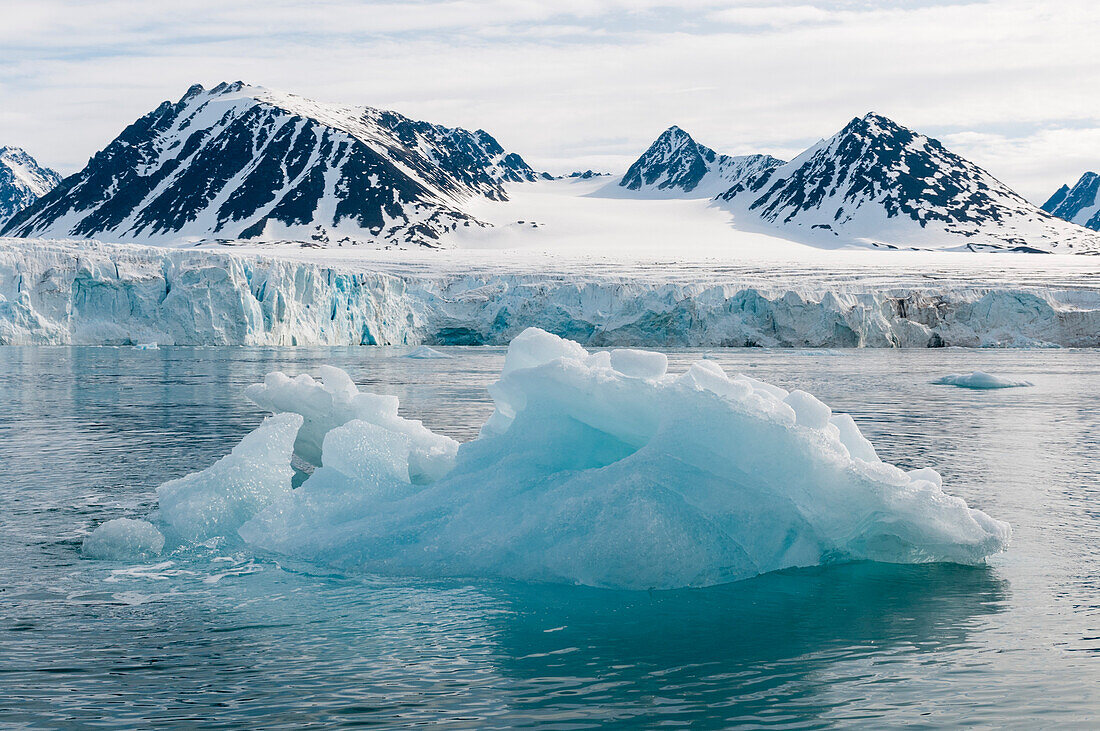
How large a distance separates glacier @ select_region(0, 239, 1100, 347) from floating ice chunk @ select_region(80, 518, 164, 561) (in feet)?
134

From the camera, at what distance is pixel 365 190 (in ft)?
412

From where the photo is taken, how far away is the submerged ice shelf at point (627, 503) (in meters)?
7.29

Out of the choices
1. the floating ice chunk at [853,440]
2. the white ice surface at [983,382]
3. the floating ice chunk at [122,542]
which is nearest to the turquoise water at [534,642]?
the floating ice chunk at [122,542]

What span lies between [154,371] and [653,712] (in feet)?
94.4

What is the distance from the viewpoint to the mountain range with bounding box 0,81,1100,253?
12062cm

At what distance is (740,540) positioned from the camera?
7.44 metres

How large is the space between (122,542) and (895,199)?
137110 mm

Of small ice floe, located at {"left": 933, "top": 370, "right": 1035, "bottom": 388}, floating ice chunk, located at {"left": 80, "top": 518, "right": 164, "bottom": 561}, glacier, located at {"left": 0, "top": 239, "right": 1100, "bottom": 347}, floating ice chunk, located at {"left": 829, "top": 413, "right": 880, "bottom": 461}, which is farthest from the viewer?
glacier, located at {"left": 0, "top": 239, "right": 1100, "bottom": 347}

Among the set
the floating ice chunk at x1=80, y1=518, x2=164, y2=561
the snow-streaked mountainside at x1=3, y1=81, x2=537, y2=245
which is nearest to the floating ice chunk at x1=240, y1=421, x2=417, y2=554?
the floating ice chunk at x1=80, y1=518, x2=164, y2=561

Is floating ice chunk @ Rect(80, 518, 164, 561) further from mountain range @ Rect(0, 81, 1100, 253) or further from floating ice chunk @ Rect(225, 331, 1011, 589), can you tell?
mountain range @ Rect(0, 81, 1100, 253)

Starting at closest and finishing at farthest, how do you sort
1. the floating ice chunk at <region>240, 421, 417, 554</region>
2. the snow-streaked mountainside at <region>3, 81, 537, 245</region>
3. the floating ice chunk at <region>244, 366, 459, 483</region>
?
the floating ice chunk at <region>240, 421, 417, 554</region>
the floating ice chunk at <region>244, 366, 459, 483</region>
the snow-streaked mountainside at <region>3, 81, 537, 245</region>

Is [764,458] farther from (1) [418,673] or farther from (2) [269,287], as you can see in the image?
(2) [269,287]

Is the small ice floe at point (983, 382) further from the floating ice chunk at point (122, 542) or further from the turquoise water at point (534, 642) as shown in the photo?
the floating ice chunk at point (122, 542)

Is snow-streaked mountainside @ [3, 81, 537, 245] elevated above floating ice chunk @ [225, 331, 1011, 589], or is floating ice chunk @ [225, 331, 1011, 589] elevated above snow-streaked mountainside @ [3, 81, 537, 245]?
snow-streaked mountainside @ [3, 81, 537, 245]
